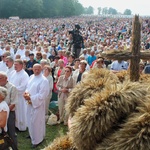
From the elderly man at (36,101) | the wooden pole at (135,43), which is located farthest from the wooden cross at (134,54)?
the elderly man at (36,101)

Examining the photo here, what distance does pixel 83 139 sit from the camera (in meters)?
1.66

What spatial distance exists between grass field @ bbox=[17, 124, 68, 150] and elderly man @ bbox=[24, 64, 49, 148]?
0.42 ft

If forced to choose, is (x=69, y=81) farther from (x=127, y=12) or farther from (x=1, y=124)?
(x=127, y=12)

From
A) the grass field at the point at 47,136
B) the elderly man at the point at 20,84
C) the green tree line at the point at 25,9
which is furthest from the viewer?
the green tree line at the point at 25,9

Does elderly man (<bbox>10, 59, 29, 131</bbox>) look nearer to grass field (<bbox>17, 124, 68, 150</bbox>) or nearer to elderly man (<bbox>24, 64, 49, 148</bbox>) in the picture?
grass field (<bbox>17, 124, 68, 150</bbox>)

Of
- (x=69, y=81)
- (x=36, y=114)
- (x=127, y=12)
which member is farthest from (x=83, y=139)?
(x=127, y=12)

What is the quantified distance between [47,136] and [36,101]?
3.89 feet

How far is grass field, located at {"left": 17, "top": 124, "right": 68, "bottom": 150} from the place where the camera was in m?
6.06

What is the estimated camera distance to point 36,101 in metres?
5.80

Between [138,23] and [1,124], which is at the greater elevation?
[138,23]

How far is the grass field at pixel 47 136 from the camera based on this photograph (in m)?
6.06

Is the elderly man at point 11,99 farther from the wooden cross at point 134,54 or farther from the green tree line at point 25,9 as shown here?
the green tree line at point 25,9

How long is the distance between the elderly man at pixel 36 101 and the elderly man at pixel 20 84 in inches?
21.8

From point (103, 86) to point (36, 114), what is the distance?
423cm
